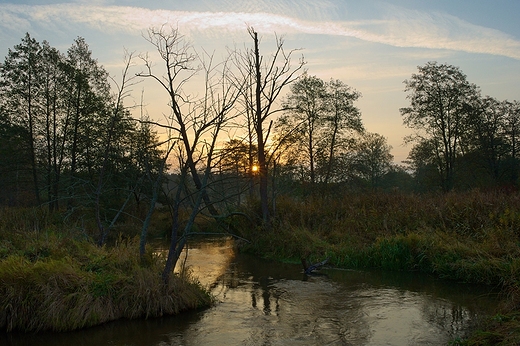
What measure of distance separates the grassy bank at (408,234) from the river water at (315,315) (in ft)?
2.19

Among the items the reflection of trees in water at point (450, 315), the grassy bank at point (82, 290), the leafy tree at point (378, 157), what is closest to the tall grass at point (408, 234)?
the reflection of trees in water at point (450, 315)

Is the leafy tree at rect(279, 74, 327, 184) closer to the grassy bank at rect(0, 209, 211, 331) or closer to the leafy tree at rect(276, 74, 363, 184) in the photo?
the leafy tree at rect(276, 74, 363, 184)

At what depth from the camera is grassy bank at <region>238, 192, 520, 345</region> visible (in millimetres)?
12352

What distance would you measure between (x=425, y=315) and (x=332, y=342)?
8.69 ft

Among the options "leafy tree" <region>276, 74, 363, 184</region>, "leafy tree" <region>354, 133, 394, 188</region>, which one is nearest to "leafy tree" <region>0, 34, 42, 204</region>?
"leafy tree" <region>276, 74, 363, 184</region>

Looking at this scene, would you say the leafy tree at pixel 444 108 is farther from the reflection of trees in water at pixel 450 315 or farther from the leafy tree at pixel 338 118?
the reflection of trees in water at pixel 450 315

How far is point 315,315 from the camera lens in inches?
369

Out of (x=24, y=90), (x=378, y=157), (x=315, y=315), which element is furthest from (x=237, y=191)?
(x=378, y=157)

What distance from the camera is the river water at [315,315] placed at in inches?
314

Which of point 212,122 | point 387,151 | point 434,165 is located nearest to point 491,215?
point 212,122

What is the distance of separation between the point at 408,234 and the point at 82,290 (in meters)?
10.5

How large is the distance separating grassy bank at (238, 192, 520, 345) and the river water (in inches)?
26.2

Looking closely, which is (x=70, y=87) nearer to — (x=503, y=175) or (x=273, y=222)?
(x=273, y=222)

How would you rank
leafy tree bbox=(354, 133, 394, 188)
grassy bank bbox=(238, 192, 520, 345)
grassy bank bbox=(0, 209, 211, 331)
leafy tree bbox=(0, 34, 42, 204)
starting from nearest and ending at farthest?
1. grassy bank bbox=(0, 209, 211, 331)
2. grassy bank bbox=(238, 192, 520, 345)
3. leafy tree bbox=(0, 34, 42, 204)
4. leafy tree bbox=(354, 133, 394, 188)
